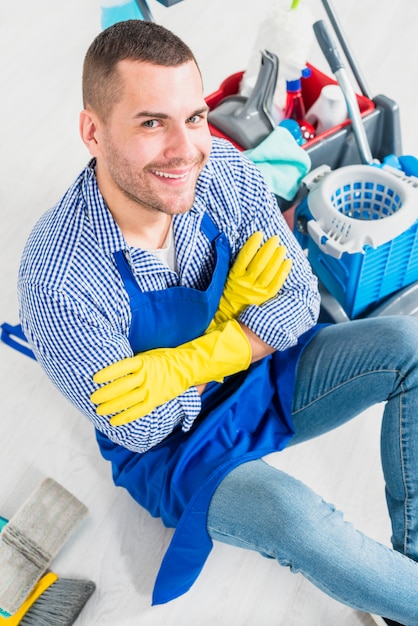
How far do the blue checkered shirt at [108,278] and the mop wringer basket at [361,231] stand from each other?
22 centimetres

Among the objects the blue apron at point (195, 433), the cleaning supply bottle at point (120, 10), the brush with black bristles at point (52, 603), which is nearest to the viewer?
the blue apron at point (195, 433)

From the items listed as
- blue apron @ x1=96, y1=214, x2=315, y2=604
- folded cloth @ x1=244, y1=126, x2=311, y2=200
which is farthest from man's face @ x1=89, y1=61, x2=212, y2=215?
folded cloth @ x1=244, y1=126, x2=311, y2=200

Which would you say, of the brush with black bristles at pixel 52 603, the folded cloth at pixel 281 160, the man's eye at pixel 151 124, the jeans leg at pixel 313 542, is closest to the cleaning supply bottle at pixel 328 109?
the folded cloth at pixel 281 160

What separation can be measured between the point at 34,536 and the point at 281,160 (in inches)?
39.0

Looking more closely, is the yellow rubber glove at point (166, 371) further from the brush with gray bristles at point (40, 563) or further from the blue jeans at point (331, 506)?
the brush with gray bristles at point (40, 563)

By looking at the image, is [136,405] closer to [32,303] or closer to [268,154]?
[32,303]

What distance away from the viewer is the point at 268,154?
1.79 meters

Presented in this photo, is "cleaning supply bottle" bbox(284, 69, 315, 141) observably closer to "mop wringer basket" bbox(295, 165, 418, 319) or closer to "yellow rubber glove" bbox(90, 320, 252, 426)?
"mop wringer basket" bbox(295, 165, 418, 319)

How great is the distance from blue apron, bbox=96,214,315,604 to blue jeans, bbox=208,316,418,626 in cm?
4

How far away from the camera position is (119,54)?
112cm

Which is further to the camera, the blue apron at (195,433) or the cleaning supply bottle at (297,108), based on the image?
the cleaning supply bottle at (297,108)

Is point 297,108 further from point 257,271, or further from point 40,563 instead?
point 40,563

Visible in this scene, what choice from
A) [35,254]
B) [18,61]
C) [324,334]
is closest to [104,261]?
[35,254]

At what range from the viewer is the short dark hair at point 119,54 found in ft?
3.69
